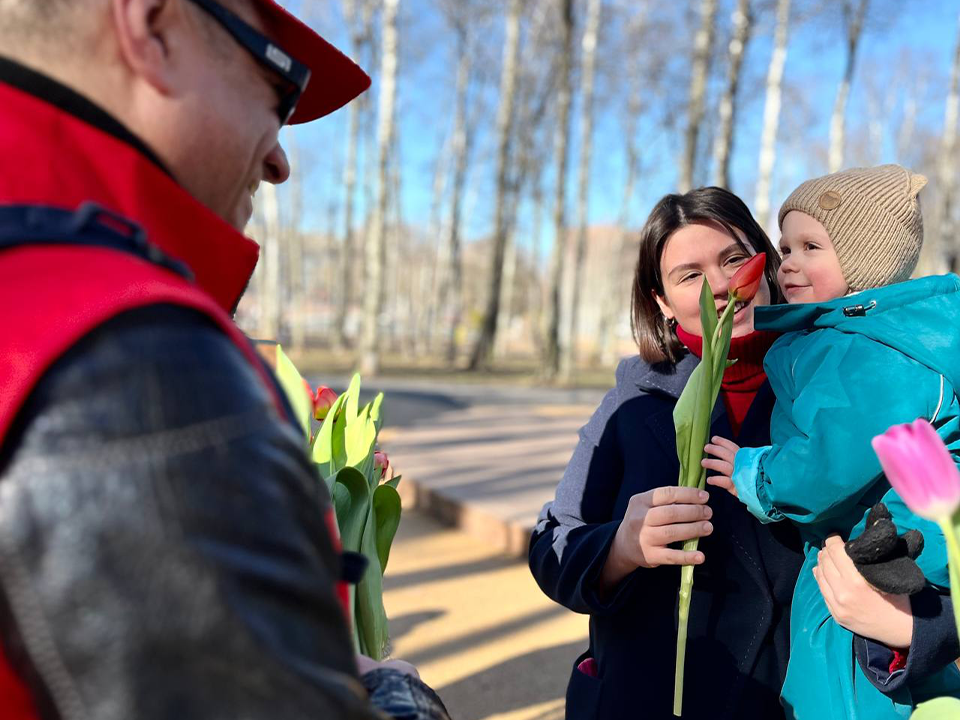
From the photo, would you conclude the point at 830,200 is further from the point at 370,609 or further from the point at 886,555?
the point at 370,609

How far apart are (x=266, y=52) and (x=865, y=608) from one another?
1099 mm

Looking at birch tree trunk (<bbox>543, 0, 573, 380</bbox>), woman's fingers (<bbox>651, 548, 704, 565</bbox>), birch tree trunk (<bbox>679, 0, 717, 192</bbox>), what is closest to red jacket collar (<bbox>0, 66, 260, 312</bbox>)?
woman's fingers (<bbox>651, 548, 704, 565</bbox>)

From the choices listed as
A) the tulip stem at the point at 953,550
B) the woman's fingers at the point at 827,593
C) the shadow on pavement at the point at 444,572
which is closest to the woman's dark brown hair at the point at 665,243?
the woman's fingers at the point at 827,593

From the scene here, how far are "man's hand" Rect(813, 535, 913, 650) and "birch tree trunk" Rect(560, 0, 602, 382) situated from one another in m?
15.2

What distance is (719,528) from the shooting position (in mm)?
1584

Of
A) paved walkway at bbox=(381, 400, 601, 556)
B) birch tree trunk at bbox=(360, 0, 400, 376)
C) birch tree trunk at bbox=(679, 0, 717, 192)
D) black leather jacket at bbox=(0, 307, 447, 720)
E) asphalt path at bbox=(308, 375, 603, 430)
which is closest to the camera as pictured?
black leather jacket at bbox=(0, 307, 447, 720)

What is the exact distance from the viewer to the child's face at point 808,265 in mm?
1537

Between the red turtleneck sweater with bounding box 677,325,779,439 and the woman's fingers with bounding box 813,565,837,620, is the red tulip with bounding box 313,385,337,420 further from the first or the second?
the woman's fingers with bounding box 813,565,837,620

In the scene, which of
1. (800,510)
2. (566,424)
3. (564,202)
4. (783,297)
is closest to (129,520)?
(800,510)

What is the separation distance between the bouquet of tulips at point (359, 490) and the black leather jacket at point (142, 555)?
2.13 ft

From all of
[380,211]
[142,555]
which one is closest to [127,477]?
[142,555]

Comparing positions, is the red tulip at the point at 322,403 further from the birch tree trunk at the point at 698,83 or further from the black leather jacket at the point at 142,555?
the birch tree trunk at the point at 698,83

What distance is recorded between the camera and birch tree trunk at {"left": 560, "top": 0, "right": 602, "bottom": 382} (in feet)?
57.3

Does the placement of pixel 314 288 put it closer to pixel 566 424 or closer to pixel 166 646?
pixel 566 424
